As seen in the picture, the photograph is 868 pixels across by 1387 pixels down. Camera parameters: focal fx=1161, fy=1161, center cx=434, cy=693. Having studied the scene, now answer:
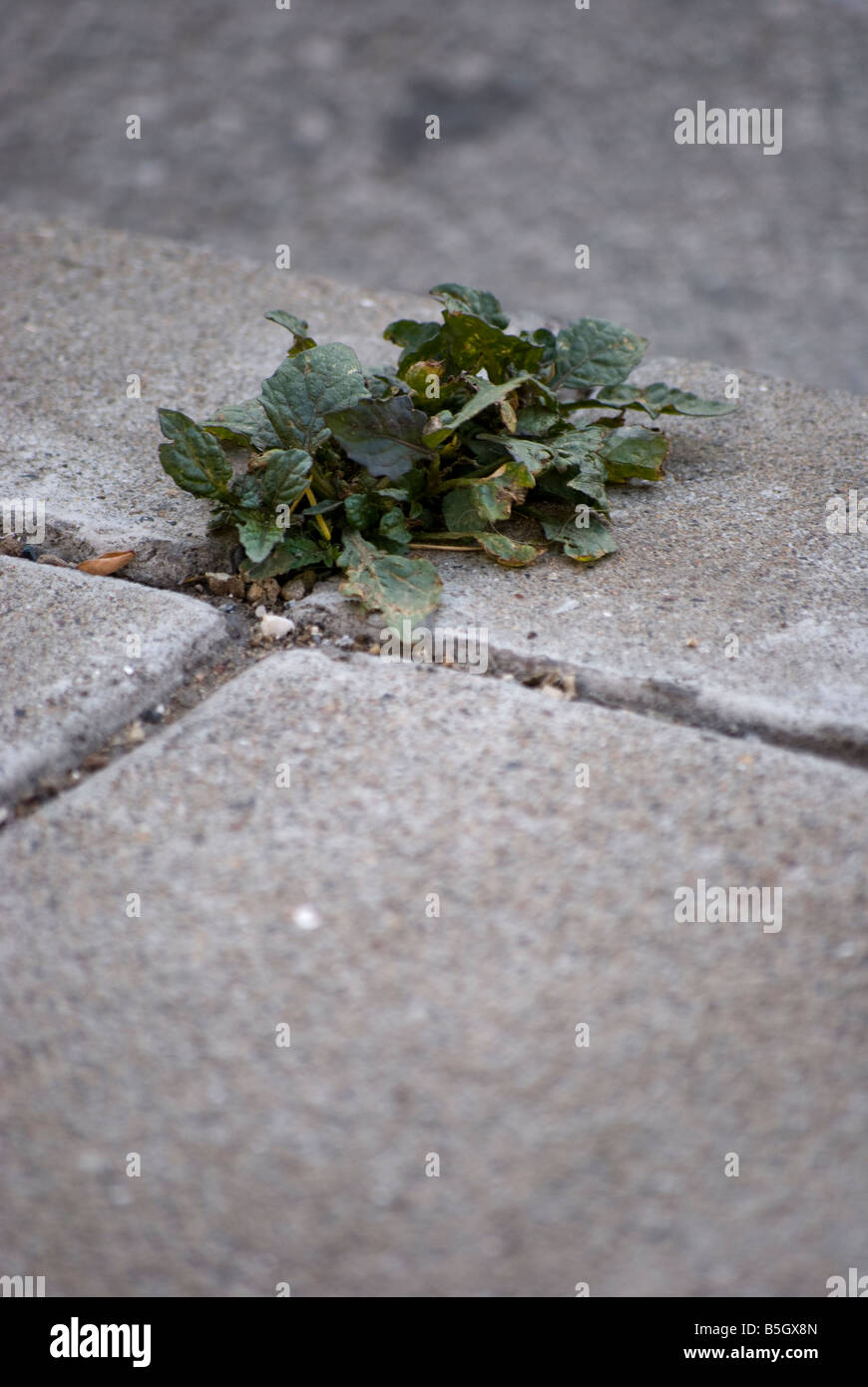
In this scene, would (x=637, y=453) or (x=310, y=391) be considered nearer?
(x=310, y=391)

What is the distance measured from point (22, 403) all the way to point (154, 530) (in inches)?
20.9

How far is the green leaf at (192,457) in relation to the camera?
1554 mm

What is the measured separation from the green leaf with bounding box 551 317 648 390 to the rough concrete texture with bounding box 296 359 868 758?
0.17 m

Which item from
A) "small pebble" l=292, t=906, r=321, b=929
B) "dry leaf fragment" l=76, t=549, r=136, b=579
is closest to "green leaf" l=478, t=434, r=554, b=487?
"dry leaf fragment" l=76, t=549, r=136, b=579

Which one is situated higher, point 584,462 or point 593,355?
point 593,355

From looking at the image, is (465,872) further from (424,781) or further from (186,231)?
(186,231)

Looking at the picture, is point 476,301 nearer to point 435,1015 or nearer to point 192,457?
point 192,457

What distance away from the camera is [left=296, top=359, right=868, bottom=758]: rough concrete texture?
133 cm

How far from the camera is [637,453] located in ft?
5.60

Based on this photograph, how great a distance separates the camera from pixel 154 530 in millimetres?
1615

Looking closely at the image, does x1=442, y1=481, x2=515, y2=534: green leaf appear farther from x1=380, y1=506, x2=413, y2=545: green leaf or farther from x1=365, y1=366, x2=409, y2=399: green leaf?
x1=365, y1=366, x2=409, y2=399: green leaf

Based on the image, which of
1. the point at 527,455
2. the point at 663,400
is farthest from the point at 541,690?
the point at 663,400

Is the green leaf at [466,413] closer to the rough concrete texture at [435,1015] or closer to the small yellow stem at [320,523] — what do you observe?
the small yellow stem at [320,523]

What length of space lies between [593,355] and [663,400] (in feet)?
0.45
